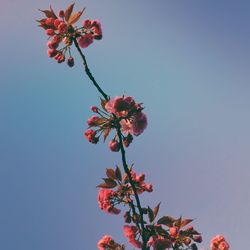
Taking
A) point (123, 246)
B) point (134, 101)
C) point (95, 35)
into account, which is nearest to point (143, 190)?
point (123, 246)

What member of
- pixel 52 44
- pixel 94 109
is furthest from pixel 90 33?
pixel 94 109

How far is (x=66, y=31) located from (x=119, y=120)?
1.19 meters

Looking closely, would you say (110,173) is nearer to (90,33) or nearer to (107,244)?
(107,244)

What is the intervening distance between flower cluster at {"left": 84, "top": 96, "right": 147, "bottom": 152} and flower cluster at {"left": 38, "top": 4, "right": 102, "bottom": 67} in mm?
854

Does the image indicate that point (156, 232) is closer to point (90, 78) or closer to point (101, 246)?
point (101, 246)

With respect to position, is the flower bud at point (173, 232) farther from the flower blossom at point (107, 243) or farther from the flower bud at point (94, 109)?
the flower bud at point (94, 109)

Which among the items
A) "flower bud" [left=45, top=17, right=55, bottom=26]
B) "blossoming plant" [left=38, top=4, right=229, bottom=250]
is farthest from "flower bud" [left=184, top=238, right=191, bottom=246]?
"flower bud" [left=45, top=17, right=55, bottom=26]

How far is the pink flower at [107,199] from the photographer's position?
11.6ft

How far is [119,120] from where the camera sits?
3.39 m

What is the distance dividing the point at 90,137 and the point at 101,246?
1122 millimetres

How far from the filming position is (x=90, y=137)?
3.66 meters

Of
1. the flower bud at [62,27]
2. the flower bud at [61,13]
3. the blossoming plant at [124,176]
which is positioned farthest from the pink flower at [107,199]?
the flower bud at [61,13]

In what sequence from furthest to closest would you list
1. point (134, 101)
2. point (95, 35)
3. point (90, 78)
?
point (95, 35) < point (134, 101) < point (90, 78)

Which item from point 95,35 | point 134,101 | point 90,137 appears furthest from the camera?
point 95,35
